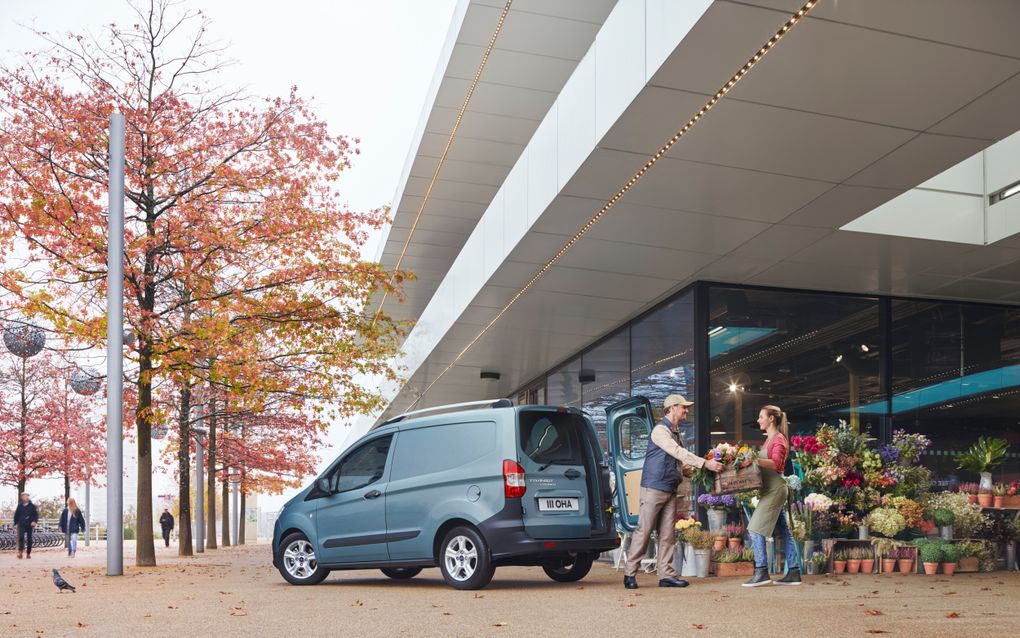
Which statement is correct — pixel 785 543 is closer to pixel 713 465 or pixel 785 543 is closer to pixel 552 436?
pixel 713 465

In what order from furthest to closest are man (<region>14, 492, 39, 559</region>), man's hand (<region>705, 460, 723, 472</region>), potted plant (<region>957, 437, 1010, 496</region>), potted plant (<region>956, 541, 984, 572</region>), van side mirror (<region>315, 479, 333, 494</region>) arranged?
1. man (<region>14, 492, 39, 559</region>)
2. potted plant (<region>957, 437, 1010, 496</region>)
3. potted plant (<region>956, 541, 984, 572</region>)
4. van side mirror (<region>315, 479, 333, 494</region>)
5. man's hand (<region>705, 460, 723, 472</region>)

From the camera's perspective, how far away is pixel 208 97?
2044cm

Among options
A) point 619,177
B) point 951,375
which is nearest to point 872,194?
point 619,177

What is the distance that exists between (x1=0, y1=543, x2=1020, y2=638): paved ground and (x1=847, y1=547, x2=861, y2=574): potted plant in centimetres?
68

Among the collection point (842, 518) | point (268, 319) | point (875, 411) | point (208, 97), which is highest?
point (208, 97)

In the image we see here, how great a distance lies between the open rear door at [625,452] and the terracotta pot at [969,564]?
13.1ft

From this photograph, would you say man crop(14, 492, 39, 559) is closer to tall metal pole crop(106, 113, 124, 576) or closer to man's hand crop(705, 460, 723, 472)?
tall metal pole crop(106, 113, 124, 576)

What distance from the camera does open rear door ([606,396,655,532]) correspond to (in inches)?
531

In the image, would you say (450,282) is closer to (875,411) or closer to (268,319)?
(268,319)

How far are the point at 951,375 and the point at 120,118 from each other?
41.2 feet

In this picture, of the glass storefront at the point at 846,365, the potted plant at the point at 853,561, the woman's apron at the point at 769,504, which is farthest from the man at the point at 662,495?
the glass storefront at the point at 846,365

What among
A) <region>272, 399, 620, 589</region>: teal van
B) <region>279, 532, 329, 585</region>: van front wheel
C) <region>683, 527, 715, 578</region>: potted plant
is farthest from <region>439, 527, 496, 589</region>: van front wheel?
<region>683, 527, 715, 578</region>: potted plant

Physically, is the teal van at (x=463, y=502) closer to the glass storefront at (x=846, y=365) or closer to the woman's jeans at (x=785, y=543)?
the woman's jeans at (x=785, y=543)

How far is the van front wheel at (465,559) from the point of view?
10.9 m
